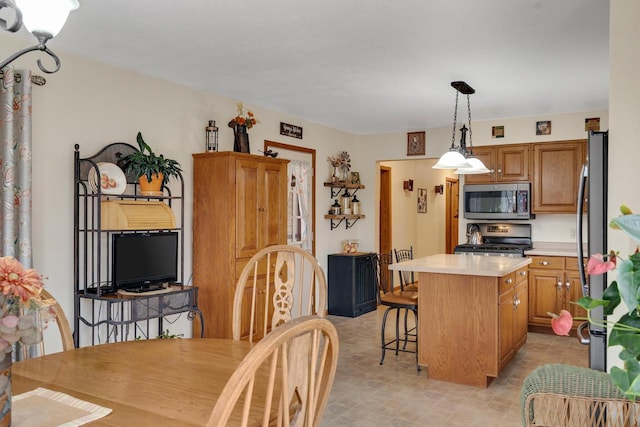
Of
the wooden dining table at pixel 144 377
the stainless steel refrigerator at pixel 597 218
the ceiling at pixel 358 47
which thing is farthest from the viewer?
the ceiling at pixel 358 47

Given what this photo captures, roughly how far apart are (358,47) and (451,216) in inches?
264

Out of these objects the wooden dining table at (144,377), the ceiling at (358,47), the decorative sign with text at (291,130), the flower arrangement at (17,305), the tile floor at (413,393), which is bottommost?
the tile floor at (413,393)

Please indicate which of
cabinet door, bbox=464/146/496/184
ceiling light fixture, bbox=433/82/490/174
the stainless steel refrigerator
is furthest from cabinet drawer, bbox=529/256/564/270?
the stainless steel refrigerator

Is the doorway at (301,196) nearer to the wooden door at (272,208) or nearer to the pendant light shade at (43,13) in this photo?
the wooden door at (272,208)

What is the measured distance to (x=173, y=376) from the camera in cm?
152

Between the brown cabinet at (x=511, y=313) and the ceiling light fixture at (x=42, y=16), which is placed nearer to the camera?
the ceiling light fixture at (x=42, y=16)

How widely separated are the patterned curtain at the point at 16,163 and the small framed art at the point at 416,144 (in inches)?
185

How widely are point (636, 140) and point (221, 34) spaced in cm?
235

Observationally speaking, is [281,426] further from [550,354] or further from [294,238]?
[294,238]

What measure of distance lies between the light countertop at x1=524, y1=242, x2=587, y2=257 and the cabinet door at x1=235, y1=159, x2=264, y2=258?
3049mm

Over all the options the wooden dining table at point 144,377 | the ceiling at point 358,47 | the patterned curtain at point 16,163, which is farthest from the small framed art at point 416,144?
the wooden dining table at point 144,377

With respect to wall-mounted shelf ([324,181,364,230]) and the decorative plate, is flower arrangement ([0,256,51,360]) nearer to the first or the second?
the decorative plate

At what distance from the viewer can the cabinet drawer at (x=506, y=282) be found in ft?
12.3

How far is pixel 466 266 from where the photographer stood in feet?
12.7
